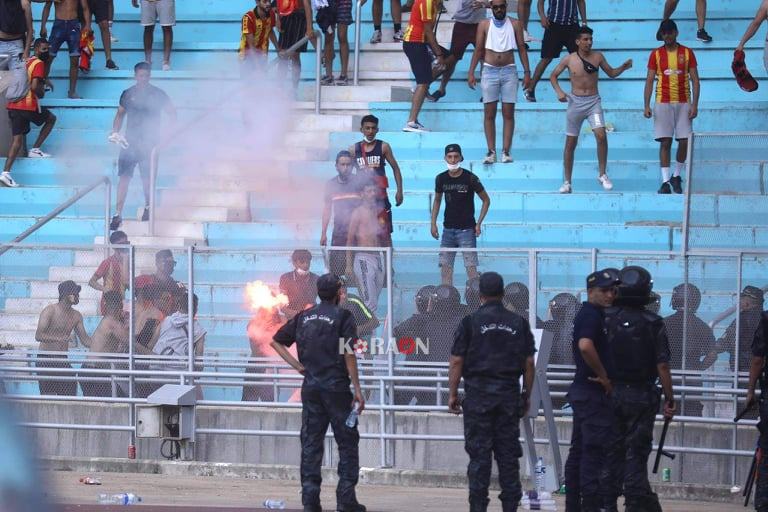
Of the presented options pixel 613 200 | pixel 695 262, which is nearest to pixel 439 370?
pixel 695 262

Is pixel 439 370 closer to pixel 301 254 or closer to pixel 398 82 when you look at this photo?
pixel 301 254

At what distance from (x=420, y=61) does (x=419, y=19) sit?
0.53 m

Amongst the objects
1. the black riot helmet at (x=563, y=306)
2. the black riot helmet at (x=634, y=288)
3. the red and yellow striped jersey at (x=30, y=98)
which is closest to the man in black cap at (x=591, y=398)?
the black riot helmet at (x=634, y=288)

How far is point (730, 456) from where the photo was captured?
13.0 metres

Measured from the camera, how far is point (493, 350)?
33.4ft

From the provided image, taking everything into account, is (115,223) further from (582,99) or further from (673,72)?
(673,72)

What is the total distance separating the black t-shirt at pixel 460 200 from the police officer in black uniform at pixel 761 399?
5.34m

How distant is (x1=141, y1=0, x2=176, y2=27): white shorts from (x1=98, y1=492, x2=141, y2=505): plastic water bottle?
421 inches

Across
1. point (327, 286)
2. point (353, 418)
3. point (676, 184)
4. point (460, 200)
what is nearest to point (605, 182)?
point (676, 184)

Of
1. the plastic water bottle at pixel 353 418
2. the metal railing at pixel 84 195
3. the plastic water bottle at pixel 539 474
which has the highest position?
the metal railing at pixel 84 195

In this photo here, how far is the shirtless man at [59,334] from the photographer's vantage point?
570 inches

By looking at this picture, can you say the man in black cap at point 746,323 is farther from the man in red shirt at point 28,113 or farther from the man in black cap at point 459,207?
the man in red shirt at point 28,113

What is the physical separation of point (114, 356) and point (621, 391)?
5951mm

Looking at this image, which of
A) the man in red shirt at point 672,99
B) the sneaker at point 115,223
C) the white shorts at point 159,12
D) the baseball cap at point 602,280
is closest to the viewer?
the baseball cap at point 602,280
